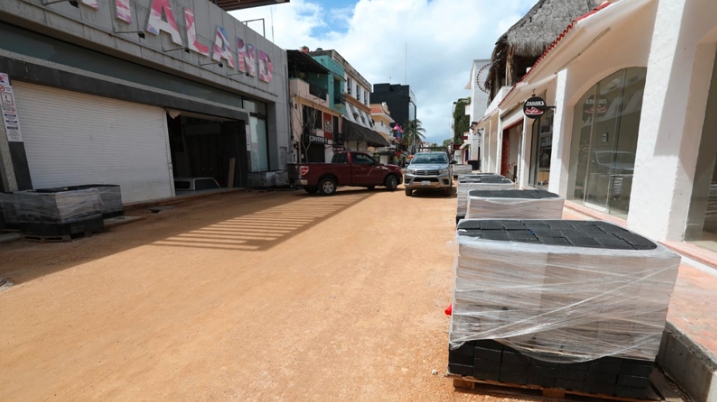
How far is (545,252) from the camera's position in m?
1.83

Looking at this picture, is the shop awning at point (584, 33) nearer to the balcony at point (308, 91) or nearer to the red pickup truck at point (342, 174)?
the red pickup truck at point (342, 174)

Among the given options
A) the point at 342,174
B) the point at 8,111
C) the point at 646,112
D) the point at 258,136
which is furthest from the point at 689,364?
the point at 258,136

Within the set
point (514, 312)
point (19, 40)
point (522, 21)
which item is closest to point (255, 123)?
point (19, 40)

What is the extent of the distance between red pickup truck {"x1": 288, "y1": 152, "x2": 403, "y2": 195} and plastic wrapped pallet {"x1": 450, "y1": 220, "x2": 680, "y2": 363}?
1031 cm

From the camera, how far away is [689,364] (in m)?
1.90

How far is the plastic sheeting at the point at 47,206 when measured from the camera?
577 centimetres

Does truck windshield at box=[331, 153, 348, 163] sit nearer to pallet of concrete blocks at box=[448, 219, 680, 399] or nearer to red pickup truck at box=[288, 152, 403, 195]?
red pickup truck at box=[288, 152, 403, 195]

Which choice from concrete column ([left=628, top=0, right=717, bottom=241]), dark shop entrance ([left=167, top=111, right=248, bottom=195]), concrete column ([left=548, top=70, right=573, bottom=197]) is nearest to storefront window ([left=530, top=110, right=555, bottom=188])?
concrete column ([left=548, top=70, right=573, bottom=197])

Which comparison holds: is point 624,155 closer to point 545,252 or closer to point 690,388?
point 690,388

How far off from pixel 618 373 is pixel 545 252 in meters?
0.85

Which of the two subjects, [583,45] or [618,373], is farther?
[583,45]

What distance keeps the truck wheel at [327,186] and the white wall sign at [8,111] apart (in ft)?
27.2

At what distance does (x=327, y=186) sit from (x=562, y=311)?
1092 centimetres

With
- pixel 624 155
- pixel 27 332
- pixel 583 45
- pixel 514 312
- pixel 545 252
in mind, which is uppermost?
pixel 583 45
